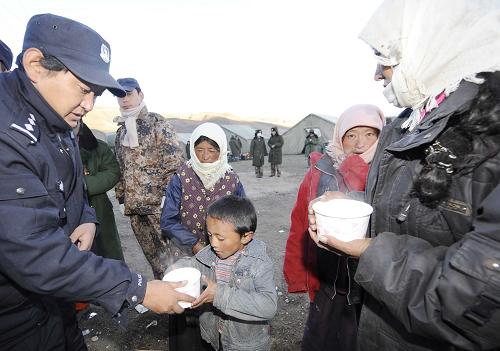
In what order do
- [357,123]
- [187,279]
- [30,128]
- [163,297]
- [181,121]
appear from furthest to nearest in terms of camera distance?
1. [181,121]
2. [357,123]
3. [187,279]
4. [163,297]
5. [30,128]

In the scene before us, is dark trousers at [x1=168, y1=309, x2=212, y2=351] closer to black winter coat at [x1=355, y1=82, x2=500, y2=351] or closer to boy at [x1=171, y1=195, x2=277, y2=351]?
boy at [x1=171, y1=195, x2=277, y2=351]

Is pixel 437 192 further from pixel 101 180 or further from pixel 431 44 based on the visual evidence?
pixel 101 180

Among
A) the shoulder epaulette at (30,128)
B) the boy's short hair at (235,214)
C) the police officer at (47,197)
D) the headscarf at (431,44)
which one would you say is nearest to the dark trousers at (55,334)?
the police officer at (47,197)

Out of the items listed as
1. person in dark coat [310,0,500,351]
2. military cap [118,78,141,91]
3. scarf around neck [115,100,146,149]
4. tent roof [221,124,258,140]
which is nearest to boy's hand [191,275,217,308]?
person in dark coat [310,0,500,351]

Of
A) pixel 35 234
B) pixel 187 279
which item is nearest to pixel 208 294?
pixel 187 279

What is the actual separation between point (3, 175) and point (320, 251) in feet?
6.66

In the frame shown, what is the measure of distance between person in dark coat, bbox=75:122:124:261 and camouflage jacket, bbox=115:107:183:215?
197 millimetres

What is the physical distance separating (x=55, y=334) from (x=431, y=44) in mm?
2422

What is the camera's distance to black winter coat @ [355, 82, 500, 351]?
936mm

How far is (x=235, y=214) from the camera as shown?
2133 millimetres

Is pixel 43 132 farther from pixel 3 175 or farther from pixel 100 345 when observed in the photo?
pixel 100 345

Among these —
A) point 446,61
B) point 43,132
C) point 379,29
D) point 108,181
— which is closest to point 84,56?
point 43,132

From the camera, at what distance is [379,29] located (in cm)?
158

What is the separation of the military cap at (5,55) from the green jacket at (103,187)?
3.47 ft
